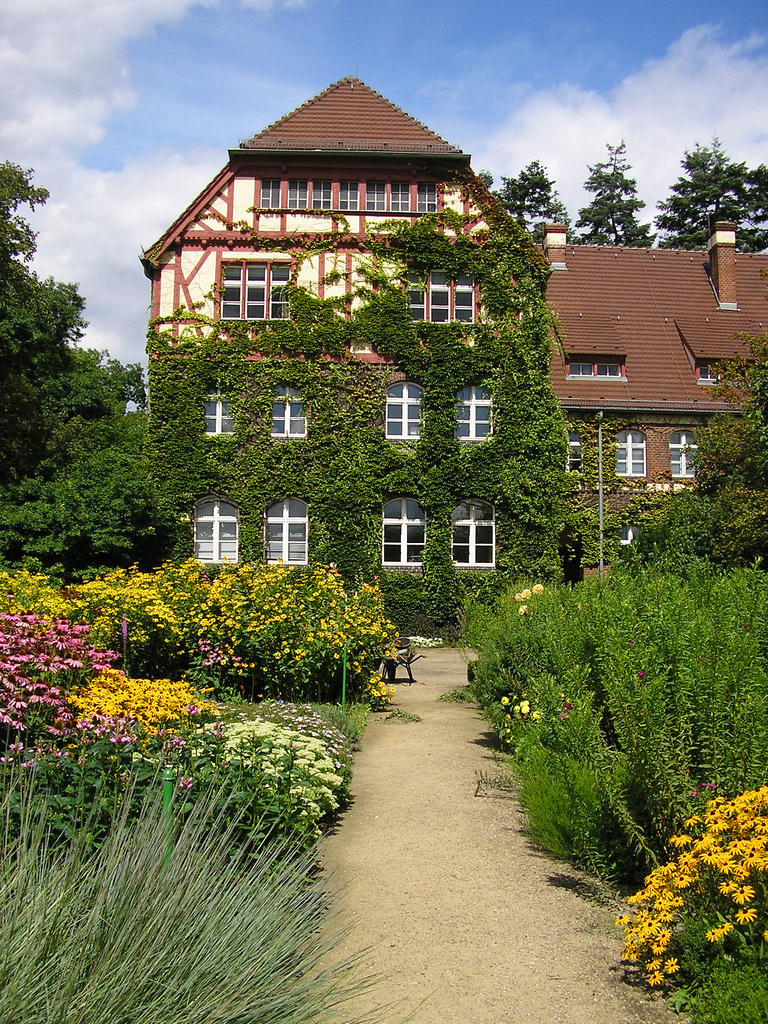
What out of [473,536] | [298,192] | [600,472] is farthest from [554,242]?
[473,536]

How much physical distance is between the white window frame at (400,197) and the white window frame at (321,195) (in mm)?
1724

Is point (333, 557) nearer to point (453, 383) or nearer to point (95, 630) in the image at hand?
point (453, 383)

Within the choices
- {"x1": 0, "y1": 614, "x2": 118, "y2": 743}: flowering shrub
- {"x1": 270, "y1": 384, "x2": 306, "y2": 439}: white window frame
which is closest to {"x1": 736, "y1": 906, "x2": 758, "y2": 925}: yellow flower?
{"x1": 0, "y1": 614, "x2": 118, "y2": 743}: flowering shrub

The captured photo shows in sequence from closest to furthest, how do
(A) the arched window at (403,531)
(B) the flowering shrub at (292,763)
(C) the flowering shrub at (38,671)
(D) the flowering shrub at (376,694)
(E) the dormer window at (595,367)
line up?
(C) the flowering shrub at (38,671), (B) the flowering shrub at (292,763), (D) the flowering shrub at (376,694), (A) the arched window at (403,531), (E) the dormer window at (595,367)

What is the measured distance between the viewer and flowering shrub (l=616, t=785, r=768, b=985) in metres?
3.78

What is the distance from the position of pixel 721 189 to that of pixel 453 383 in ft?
94.2

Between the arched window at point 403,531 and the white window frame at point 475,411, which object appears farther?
the white window frame at point 475,411

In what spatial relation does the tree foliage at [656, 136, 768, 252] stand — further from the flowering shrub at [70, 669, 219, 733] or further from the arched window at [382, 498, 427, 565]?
the flowering shrub at [70, 669, 219, 733]

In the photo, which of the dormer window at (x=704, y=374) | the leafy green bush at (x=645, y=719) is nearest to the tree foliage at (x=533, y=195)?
the dormer window at (x=704, y=374)

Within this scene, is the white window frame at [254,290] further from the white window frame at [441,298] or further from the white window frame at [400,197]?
the white window frame at [441,298]

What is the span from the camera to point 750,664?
495cm

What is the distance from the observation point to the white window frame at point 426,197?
2525cm

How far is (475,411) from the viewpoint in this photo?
82.0ft

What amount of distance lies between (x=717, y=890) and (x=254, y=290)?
22.9 meters
